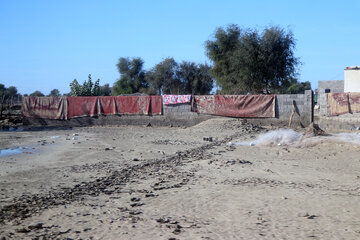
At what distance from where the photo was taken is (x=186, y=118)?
22.6m

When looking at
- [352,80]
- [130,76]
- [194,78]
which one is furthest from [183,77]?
[352,80]

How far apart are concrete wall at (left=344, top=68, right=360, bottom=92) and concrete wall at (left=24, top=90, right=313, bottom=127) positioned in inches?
558

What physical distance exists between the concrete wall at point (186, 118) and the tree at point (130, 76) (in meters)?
27.9

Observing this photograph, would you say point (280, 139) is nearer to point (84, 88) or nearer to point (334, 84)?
point (84, 88)

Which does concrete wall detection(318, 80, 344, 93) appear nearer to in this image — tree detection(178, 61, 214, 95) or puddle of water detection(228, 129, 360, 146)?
tree detection(178, 61, 214, 95)

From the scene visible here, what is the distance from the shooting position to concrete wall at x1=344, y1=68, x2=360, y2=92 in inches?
1248

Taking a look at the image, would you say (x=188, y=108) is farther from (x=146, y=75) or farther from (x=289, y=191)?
(x=146, y=75)


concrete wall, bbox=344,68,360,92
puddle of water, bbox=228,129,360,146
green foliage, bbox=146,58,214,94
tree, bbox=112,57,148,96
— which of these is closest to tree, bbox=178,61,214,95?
green foliage, bbox=146,58,214,94

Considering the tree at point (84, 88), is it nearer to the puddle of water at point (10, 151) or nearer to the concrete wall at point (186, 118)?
the concrete wall at point (186, 118)

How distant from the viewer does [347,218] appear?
5.38 m

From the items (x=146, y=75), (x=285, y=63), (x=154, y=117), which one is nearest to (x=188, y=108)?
(x=154, y=117)

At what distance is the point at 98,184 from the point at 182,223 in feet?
9.31

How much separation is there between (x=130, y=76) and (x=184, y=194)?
47896mm

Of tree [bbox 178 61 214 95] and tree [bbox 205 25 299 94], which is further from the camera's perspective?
tree [bbox 178 61 214 95]
